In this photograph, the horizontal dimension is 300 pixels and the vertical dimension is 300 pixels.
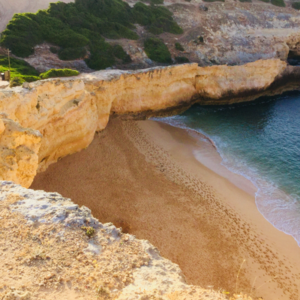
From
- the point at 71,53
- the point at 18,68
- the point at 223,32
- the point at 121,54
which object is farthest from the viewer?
the point at 223,32

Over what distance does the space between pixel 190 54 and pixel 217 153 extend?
62.1 ft

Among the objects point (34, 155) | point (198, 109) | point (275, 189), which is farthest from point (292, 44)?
point (34, 155)

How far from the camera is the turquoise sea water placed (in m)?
16.1

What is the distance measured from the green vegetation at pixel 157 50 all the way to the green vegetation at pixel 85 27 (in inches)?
99.6

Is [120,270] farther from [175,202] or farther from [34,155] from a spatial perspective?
[175,202]

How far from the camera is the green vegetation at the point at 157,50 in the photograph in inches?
1272

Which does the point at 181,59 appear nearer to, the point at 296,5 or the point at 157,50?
the point at 157,50

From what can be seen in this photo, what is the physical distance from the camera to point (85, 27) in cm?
3291

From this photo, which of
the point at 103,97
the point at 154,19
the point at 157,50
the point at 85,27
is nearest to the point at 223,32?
the point at 154,19

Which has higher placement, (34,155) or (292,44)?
(292,44)

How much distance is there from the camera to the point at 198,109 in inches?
1148

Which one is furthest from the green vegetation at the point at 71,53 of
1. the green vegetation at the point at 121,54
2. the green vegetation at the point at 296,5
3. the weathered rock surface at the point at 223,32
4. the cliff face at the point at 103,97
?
the green vegetation at the point at 296,5

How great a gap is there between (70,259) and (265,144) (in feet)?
66.4

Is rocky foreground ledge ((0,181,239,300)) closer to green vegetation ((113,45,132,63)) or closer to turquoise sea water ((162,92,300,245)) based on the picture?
turquoise sea water ((162,92,300,245))
